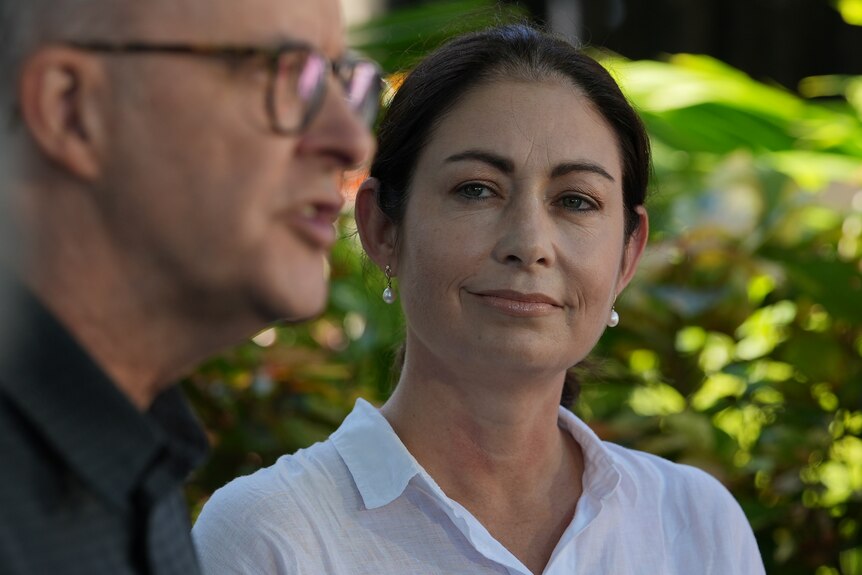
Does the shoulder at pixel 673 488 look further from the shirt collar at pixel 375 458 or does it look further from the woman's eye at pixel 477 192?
the woman's eye at pixel 477 192

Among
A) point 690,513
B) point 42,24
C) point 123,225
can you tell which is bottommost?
point 690,513

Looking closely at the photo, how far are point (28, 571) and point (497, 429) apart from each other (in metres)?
1.14

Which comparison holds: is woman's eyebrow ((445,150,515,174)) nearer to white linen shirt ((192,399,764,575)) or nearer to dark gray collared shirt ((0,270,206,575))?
white linen shirt ((192,399,764,575))

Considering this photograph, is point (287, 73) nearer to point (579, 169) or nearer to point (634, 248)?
point (579, 169)

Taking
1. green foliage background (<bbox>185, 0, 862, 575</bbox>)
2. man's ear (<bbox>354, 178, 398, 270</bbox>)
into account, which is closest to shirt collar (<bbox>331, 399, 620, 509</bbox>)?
man's ear (<bbox>354, 178, 398, 270</bbox>)

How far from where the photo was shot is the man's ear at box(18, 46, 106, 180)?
1.01 meters

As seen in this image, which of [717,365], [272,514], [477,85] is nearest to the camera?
[272,514]

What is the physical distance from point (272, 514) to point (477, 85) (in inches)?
30.7

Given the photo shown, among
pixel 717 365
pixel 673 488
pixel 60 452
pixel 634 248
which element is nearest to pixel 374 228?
pixel 634 248

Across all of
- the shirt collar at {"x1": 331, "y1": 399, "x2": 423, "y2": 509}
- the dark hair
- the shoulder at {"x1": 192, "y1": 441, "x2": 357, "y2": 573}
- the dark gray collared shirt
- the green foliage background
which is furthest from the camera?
the green foliage background

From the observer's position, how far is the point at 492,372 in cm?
193

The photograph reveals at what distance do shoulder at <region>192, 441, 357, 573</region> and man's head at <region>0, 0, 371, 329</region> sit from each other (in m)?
0.85

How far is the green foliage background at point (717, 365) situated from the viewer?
10.7ft

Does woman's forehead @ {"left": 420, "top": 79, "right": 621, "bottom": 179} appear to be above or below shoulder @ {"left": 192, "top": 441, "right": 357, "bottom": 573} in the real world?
above
